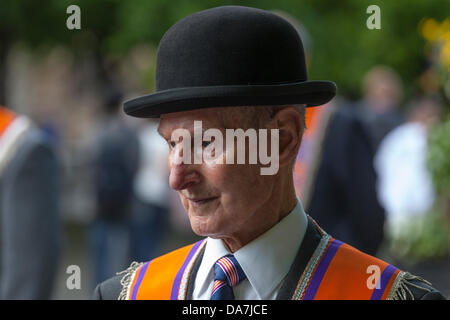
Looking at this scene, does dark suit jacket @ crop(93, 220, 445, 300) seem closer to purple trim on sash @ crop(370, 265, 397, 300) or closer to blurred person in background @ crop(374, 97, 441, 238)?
purple trim on sash @ crop(370, 265, 397, 300)

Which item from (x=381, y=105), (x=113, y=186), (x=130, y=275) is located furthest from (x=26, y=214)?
(x=381, y=105)

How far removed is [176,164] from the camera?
1645 mm

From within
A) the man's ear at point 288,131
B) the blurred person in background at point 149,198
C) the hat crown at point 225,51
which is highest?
the hat crown at point 225,51

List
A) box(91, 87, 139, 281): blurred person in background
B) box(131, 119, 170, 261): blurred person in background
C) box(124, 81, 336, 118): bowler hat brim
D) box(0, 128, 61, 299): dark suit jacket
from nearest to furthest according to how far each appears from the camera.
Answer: box(124, 81, 336, 118): bowler hat brim
box(0, 128, 61, 299): dark suit jacket
box(91, 87, 139, 281): blurred person in background
box(131, 119, 170, 261): blurred person in background

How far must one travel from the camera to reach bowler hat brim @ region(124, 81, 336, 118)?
5.24ft

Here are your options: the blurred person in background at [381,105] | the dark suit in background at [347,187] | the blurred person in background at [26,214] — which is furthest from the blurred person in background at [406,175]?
the blurred person in background at [26,214]

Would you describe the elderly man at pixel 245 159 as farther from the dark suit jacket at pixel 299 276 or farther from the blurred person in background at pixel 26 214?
the blurred person in background at pixel 26 214

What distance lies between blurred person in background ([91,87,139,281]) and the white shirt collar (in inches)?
211

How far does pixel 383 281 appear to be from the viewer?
5.66 feet

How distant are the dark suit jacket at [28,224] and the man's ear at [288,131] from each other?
1677 millimetres

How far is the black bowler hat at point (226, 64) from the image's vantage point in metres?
1.61

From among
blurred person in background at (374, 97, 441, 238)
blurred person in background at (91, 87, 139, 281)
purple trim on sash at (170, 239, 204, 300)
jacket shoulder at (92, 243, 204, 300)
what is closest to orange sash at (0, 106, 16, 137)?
jacket shoulder at (92, 243, 204, 300)

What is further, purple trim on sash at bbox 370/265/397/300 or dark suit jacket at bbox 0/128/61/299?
dark suit jacket at bbox 0/128/61/299

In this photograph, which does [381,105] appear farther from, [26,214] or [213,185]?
[213,185]
